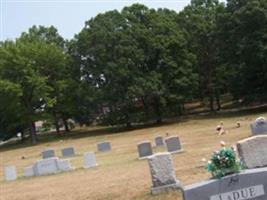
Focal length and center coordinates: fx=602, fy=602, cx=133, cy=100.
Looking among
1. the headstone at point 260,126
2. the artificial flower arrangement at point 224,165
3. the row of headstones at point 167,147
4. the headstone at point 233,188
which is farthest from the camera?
the row of headstones at point 167,147

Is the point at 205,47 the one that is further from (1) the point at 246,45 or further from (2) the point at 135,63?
(1) the point at 246,45

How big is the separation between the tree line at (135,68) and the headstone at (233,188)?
135ft

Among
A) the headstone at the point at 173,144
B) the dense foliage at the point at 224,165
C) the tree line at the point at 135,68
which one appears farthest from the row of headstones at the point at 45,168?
the tree line at the point at 135,68

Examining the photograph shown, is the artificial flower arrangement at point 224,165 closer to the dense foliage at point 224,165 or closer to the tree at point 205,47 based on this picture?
the dense foliage at point 224,165

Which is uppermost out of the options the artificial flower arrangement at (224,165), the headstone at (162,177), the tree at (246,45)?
the tree at (246,45)

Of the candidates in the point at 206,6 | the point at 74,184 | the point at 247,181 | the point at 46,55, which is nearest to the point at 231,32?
the point at 206,6

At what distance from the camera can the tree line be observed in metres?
51.0

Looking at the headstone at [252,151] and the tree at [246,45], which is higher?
the tree at [246,45]

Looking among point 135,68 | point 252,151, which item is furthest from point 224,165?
point 135,68

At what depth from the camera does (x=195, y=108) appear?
2591 inches

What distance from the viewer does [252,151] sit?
12117 mm

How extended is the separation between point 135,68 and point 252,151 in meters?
42.4

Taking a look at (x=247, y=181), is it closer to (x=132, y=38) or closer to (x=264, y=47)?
(x=264, y=47)

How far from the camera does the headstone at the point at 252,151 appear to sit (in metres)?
12.1
